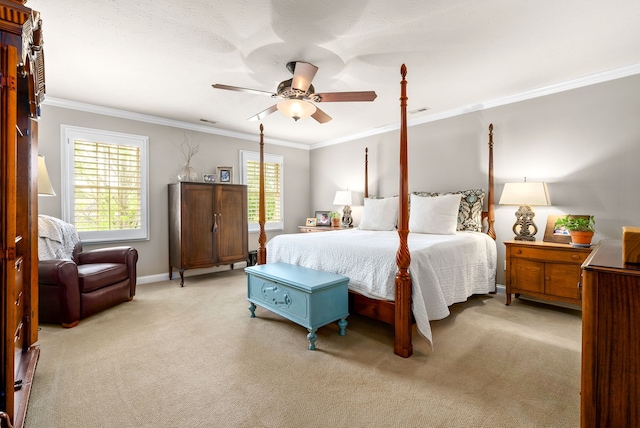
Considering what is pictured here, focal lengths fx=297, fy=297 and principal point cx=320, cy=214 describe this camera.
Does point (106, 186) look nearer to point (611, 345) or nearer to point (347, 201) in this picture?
point (347, 201)

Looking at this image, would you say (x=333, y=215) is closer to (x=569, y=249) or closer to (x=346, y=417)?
(x=569, y=249)

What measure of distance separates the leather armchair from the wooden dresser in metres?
3.73

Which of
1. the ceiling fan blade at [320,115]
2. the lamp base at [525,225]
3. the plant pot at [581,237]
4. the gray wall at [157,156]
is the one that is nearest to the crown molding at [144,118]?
the gray wall at [157,156]

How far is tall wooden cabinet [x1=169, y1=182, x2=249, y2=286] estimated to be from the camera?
4.27 metres

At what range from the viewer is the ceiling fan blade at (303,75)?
7.61 feet

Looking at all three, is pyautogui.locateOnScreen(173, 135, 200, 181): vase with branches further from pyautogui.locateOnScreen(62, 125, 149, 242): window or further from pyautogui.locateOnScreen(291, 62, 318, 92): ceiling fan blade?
pyautogui.locateOnScreen(291, 62, 318, 92): ceiling fan blade

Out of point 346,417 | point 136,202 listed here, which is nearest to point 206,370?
point 346,417

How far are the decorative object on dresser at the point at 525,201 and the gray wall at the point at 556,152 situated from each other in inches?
10.3

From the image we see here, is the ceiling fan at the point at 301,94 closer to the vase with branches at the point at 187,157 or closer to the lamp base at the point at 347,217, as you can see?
the vase with branches at the point at 187,157

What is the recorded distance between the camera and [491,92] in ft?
11.6

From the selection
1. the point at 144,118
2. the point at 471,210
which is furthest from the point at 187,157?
the point at 471,210

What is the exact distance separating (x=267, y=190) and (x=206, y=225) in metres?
1.67

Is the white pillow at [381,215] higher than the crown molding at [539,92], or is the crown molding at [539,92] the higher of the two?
the crown molding at [539,92]

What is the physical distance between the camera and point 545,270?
3.08 m
